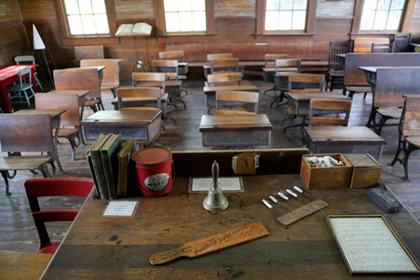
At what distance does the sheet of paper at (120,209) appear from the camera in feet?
3.67

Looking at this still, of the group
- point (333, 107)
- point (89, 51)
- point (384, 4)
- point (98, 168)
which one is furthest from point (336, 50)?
point (98, 168)

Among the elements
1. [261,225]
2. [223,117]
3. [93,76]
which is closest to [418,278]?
[261,225]

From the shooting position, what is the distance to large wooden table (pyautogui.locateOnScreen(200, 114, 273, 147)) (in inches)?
95.4

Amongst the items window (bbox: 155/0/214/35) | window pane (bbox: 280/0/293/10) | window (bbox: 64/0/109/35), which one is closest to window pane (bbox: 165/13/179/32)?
window (bbox: 155/0/214/35)

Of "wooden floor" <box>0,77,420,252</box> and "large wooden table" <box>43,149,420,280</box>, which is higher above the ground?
"large wooden table" <box>43,149,420,280</box>

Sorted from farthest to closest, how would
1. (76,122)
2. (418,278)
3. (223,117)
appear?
(76,122) → (223,117) → (418,278)

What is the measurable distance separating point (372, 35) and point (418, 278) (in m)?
7.19

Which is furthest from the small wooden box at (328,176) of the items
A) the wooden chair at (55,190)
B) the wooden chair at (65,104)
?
the wooden chair at (65,104)

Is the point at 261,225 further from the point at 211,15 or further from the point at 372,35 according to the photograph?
the point at 372,35

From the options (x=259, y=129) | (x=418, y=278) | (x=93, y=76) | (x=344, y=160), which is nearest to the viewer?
(x=418, y=278)

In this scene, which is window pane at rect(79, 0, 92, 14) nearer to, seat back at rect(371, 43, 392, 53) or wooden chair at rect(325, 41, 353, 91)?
wooden chair at rect(325, 41, 353, 91)

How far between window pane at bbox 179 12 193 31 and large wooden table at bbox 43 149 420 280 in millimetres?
6234

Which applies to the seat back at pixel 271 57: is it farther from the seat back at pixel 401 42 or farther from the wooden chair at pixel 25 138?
the wooden chair at pixel 25 138

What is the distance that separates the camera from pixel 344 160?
1285 mm
